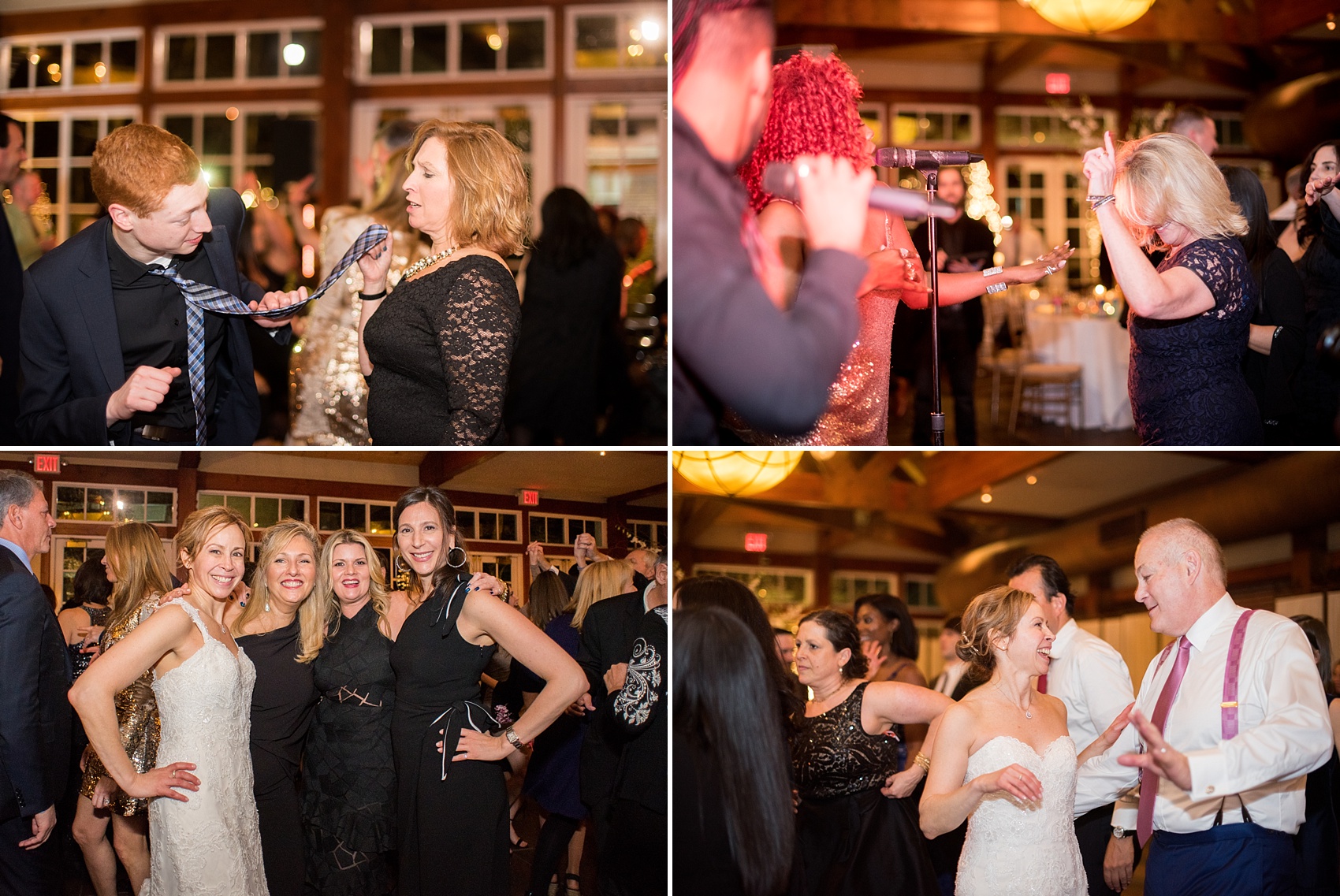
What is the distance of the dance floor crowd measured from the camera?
2531mm

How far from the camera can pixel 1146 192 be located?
2510 millimetres

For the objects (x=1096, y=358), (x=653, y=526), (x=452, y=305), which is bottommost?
(x=653, y=526)

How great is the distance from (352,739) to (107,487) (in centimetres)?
87

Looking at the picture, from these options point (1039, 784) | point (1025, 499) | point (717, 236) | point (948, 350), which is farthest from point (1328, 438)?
point (717, 236)

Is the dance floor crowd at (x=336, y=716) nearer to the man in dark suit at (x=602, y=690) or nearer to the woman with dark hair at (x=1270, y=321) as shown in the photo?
the man in dark suit at (x=602, y=690)

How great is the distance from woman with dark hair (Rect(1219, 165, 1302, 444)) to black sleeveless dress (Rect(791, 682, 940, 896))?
1431 mm

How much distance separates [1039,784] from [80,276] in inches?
97.9

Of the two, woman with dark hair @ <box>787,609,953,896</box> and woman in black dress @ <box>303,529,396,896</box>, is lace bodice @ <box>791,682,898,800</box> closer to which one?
woman with dark hair @ <box>787,609,953,896</box>

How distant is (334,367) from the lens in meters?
3.63

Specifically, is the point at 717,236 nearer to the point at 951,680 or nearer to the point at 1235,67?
the point at 951,680

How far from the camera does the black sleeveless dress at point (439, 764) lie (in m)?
2.52

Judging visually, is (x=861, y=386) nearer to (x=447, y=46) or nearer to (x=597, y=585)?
(x=597, y=585)

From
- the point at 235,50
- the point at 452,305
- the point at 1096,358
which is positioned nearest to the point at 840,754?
the point at 452,305

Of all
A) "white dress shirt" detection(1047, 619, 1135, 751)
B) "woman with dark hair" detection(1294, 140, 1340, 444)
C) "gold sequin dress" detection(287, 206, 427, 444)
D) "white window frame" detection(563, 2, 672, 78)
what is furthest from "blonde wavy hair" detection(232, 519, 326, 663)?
"white window frame" detection(563, 2, 672, 78)
